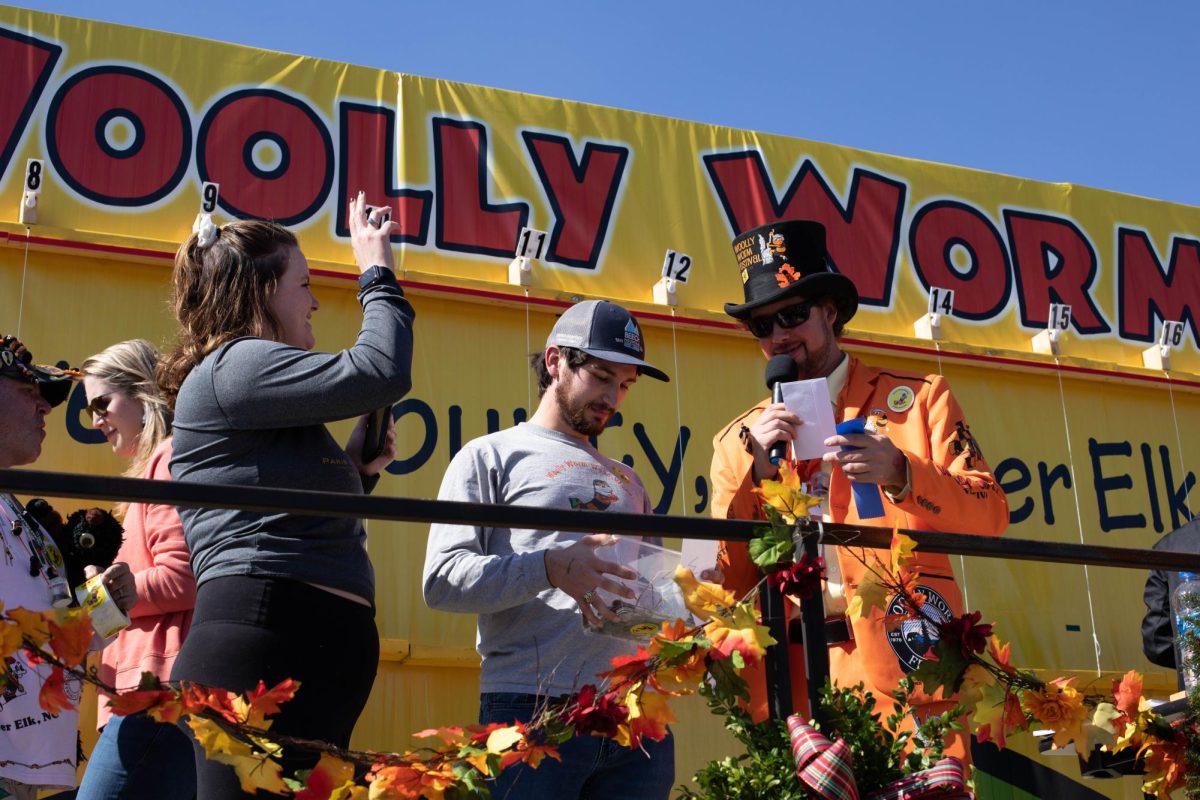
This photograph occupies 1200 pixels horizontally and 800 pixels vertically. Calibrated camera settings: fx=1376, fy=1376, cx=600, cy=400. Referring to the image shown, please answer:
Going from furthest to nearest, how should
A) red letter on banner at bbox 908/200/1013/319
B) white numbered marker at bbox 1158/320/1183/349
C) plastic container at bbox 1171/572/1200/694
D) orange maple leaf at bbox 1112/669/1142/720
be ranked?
white numbered marker at bbox 1158/320/1183/349, red letter on banner at bbox 908/200/1013/319, plastic container at bbox 1171/572/1200/694, orange maple leaf at bbox 1112/669/1142/720

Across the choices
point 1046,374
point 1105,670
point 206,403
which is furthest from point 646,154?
point 206,403

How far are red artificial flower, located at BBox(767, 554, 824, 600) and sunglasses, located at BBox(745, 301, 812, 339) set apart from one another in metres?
1.20

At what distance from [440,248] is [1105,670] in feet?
9.95

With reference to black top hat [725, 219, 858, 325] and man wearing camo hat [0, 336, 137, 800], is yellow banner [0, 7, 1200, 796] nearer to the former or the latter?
man wearing camo hat [0, 336, 137, 800]

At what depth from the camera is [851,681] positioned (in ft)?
9.43

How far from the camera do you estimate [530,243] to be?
16.7 ft

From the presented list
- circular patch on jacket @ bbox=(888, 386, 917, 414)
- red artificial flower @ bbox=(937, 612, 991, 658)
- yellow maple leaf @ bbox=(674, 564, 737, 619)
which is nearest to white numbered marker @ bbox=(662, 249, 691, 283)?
circular patch on jacket @ bbox=(888, 386, 917, 414)

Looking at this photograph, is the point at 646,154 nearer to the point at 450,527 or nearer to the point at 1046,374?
the point at 1046,374

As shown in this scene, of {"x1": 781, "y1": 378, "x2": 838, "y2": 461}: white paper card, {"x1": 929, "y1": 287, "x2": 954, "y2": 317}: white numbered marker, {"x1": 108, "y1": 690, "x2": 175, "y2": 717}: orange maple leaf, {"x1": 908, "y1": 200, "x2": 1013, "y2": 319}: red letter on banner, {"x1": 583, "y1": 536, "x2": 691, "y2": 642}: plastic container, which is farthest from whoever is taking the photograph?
{"x1": 908, "y1": 200, "x2": 1013, "y2": 319}: red letter on banner

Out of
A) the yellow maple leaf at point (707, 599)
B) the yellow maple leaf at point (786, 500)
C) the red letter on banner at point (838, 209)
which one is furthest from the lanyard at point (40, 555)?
the red letter on banner at point (838, 209)

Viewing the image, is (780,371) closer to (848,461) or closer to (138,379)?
(848,461)

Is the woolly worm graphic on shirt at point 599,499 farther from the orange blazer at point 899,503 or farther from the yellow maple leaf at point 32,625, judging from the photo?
the yellow maple leaf at point 32,625

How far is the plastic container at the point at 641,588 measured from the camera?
2.62 meters

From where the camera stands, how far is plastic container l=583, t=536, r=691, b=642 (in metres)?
2.62
